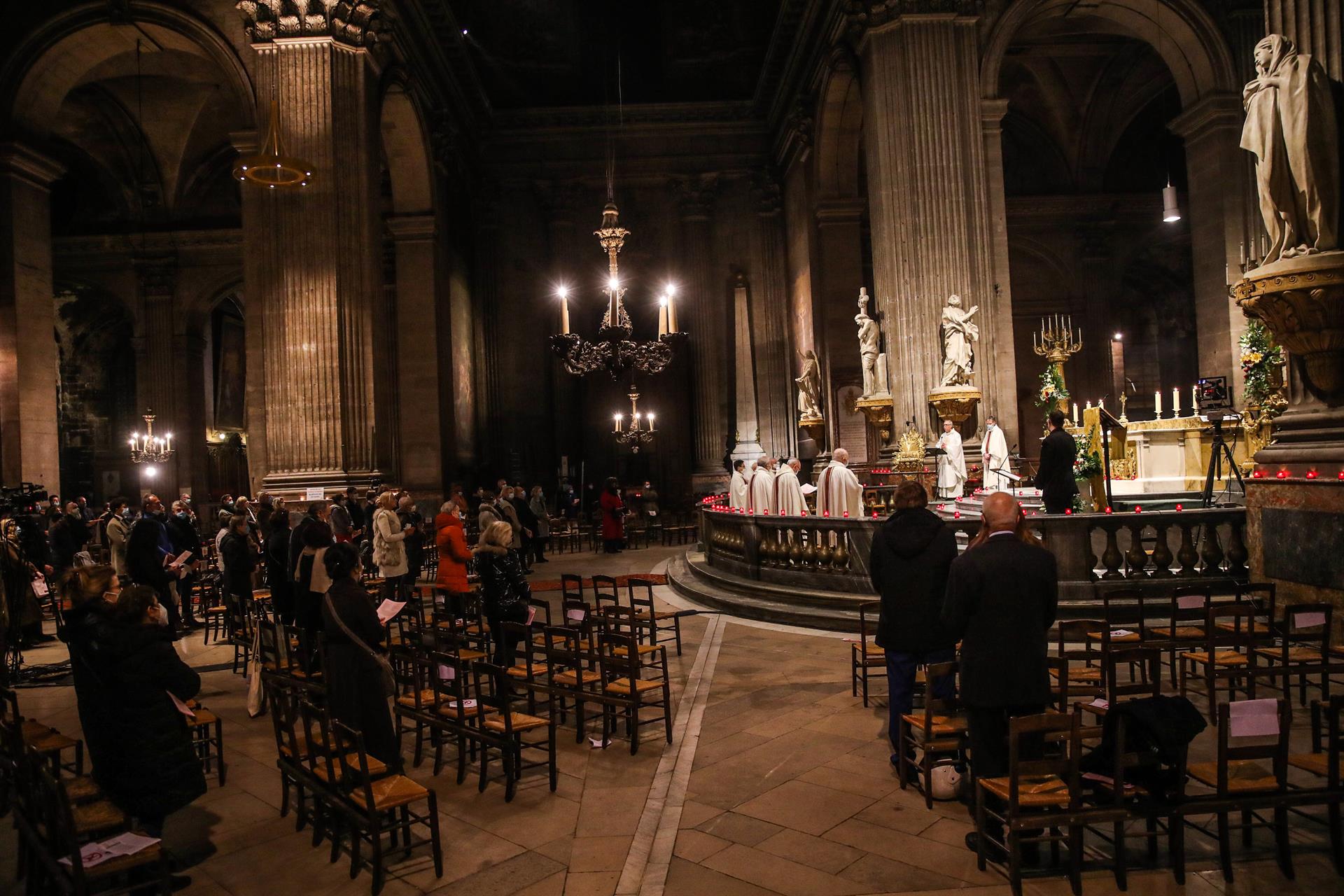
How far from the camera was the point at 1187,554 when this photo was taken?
7.46m

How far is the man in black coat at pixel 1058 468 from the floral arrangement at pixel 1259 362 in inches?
179

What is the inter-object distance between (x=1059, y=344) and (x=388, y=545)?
50.9ft

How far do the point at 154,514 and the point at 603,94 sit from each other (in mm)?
20241

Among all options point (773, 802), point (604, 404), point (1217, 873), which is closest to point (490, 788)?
point (773, 802)

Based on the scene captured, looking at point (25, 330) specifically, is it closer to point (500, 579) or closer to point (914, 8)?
point (500, 579)

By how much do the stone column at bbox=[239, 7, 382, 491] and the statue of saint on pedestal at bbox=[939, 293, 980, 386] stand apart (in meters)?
9.27

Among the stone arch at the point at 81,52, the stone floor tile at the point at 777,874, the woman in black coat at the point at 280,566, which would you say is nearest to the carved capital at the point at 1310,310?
the stone floor tile at the point at 777,874

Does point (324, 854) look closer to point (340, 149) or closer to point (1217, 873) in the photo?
point (1217, 873)

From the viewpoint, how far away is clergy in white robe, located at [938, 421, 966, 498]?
12859mm

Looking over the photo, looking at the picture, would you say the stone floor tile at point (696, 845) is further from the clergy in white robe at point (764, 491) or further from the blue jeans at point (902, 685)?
the clergy in white robe at point (764, 491)

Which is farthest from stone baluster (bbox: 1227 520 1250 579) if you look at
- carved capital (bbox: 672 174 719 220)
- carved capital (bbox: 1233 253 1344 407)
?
carved capital (bbox: 672 174 719 220)

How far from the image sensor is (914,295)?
1407 centimetres

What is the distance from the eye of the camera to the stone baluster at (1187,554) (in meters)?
7.44

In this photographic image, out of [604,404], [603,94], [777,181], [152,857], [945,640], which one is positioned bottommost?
[152,857]
